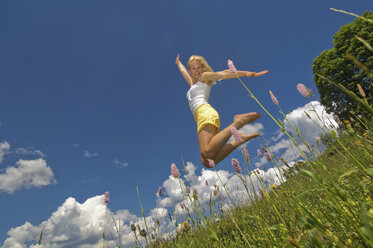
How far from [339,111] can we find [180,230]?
63.8 feet

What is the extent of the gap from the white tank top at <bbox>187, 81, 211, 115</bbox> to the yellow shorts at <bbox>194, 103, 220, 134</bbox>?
207mm

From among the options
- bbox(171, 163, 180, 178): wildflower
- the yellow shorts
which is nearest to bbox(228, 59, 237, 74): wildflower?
bbox(171, 163, 180, 178): wildflower

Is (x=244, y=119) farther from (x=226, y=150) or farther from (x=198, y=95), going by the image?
(x=198, y=95)

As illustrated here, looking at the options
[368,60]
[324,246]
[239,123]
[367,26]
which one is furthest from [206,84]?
[367,26]

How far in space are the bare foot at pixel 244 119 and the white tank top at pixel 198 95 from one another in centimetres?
113

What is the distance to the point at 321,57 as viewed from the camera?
2003 cm

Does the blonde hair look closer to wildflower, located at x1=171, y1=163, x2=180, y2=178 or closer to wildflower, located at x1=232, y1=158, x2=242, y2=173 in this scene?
wildflower, located at x1=232, y1=158, x2=242, y2=173

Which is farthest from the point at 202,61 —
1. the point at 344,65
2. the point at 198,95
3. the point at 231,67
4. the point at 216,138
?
the point at 344,65

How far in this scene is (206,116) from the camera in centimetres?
484

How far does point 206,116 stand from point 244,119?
2.78 ft

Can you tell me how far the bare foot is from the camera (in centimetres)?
446

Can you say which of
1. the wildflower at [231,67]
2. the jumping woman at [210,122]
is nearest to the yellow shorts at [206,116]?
the jumping woman at [210,122]

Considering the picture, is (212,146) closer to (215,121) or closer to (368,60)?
(215,121)

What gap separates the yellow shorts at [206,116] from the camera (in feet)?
15.7
